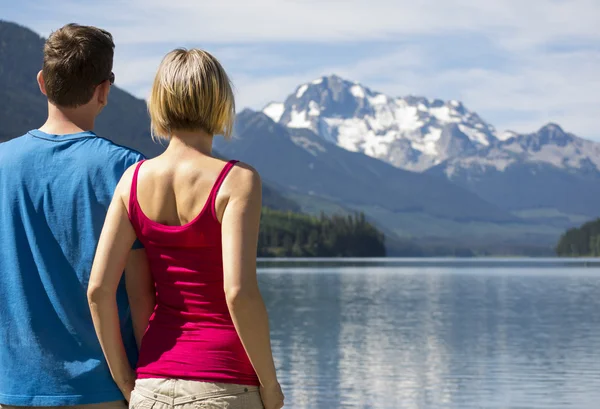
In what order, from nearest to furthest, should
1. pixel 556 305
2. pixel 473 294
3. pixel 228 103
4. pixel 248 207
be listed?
pixel 248 207, pixel 228 103, pixel 556 305, pixel 473 294

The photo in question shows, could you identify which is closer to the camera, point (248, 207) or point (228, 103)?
point (248, 207)

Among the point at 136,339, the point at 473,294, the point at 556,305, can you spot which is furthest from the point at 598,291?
the point at 136,339

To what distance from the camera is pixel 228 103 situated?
5734 mm

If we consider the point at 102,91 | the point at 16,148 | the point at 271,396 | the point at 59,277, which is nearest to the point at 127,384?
the point at 59,277

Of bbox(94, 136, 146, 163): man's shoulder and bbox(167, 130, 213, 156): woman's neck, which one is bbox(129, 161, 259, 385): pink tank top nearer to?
bbox(167, 130, 213, 156): woman's neck

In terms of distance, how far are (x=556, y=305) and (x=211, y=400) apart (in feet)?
327

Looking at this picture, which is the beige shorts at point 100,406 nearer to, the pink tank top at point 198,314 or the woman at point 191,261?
the woman at point 191,261

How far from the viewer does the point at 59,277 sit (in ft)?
19.2

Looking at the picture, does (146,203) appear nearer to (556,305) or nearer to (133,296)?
(133,296)

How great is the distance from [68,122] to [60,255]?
770 millimetres

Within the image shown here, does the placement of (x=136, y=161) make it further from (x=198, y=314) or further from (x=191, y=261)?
(x=198, y=314)

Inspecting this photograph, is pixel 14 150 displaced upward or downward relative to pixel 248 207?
upward

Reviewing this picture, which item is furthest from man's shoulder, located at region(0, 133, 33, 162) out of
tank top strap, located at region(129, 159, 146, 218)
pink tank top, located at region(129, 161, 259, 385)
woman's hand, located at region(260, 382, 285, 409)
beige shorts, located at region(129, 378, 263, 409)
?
woman's hand, located at region(260, 382, 285, 409)

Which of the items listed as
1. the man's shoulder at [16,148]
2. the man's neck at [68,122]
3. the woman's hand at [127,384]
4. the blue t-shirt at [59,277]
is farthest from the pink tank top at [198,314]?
the man's shoulder at [16,148]
